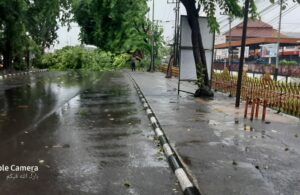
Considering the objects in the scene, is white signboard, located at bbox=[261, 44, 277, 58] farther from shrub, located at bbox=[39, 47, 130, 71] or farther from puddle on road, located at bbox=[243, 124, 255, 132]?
puddle on road, located at bbox=[243, 124, 255, 132]

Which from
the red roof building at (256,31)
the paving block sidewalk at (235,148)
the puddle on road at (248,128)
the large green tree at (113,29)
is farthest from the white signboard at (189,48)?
the red roof building at (256,31)

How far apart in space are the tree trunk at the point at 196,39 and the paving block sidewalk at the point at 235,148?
4818mm

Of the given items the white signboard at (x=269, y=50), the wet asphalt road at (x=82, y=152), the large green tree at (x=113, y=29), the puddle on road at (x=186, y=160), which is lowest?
the wet asphalt road at (x=82, y=152)

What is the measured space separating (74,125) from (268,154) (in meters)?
5.45

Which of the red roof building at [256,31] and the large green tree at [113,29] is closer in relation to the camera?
the large green tree at [113,29]

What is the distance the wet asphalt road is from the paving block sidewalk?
563 millimetres

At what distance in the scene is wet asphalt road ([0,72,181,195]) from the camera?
259 inches

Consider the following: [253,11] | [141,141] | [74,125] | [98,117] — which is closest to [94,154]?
[141,141]

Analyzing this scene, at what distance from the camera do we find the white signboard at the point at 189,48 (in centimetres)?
2088

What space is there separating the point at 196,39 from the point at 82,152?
12428 millimetres

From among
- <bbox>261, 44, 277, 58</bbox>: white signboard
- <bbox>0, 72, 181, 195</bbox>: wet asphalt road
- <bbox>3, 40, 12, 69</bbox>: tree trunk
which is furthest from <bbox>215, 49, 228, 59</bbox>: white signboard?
<bbox>0, 72, 181, 195</bbox>: wet asphalt road

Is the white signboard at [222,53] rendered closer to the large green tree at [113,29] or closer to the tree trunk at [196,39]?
the large green tree at [113,29]

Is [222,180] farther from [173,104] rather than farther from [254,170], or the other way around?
[173,104]

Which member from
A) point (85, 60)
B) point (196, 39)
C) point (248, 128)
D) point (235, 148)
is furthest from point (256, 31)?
point (235, 148)
